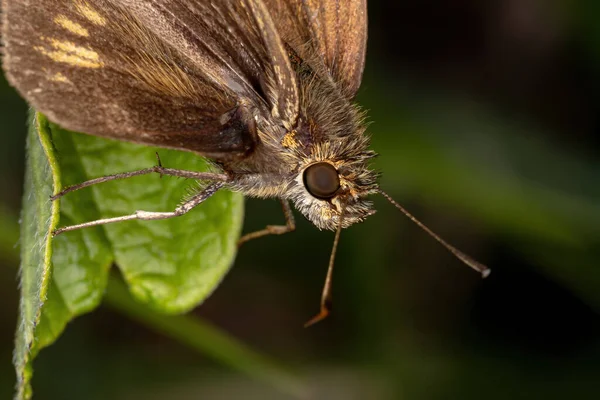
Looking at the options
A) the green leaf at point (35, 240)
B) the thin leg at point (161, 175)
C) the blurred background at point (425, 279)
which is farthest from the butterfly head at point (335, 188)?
the blurred background at point (425, 279)

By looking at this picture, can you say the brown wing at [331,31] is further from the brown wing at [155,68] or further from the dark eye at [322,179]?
the dark eye at [322,179]

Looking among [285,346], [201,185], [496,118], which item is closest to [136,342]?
[285,346]

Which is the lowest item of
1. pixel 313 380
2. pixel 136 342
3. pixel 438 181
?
pixel 136 342

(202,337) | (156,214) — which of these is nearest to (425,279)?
(202,337)

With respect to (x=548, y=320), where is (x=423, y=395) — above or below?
below

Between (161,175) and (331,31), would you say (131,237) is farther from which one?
(331,31)

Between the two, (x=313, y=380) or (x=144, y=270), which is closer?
(x=144, y=270)

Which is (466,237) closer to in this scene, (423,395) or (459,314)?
(459,314)
